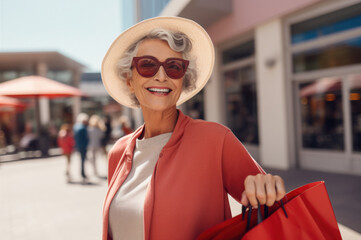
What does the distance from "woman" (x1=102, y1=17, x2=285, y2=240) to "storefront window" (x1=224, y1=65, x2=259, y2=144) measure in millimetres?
7259

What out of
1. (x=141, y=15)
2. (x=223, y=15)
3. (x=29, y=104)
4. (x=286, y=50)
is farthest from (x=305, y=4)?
(x=29, y=104)

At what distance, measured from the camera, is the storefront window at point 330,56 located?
6.00m

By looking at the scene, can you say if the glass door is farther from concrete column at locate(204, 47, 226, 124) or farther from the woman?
the woman

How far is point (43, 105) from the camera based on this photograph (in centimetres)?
1956

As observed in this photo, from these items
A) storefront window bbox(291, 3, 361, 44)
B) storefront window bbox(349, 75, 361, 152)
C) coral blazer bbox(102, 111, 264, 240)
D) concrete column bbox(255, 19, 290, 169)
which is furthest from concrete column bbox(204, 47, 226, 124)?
coral blazer bbox(102, 111, 264, 240)

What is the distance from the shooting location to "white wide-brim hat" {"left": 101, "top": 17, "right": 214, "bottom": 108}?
1.38 metres

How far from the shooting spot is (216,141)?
45.1 inches

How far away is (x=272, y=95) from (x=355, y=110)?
1882 mm

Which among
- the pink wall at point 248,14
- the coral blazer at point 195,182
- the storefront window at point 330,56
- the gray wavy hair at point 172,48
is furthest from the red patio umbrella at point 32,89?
the coral blazer at point 195,182

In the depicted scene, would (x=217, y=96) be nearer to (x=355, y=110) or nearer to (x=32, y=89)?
(x=355, y=110)

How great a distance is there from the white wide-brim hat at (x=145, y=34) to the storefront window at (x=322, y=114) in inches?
232

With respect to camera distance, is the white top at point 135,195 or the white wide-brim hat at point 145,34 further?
the white wide-brim hat at point 145,34

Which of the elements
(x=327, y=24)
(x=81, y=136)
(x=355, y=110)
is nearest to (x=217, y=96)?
(x=327, y=24)

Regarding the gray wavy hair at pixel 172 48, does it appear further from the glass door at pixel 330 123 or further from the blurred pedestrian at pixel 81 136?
the blurred pedestrian at pixel 81 136
